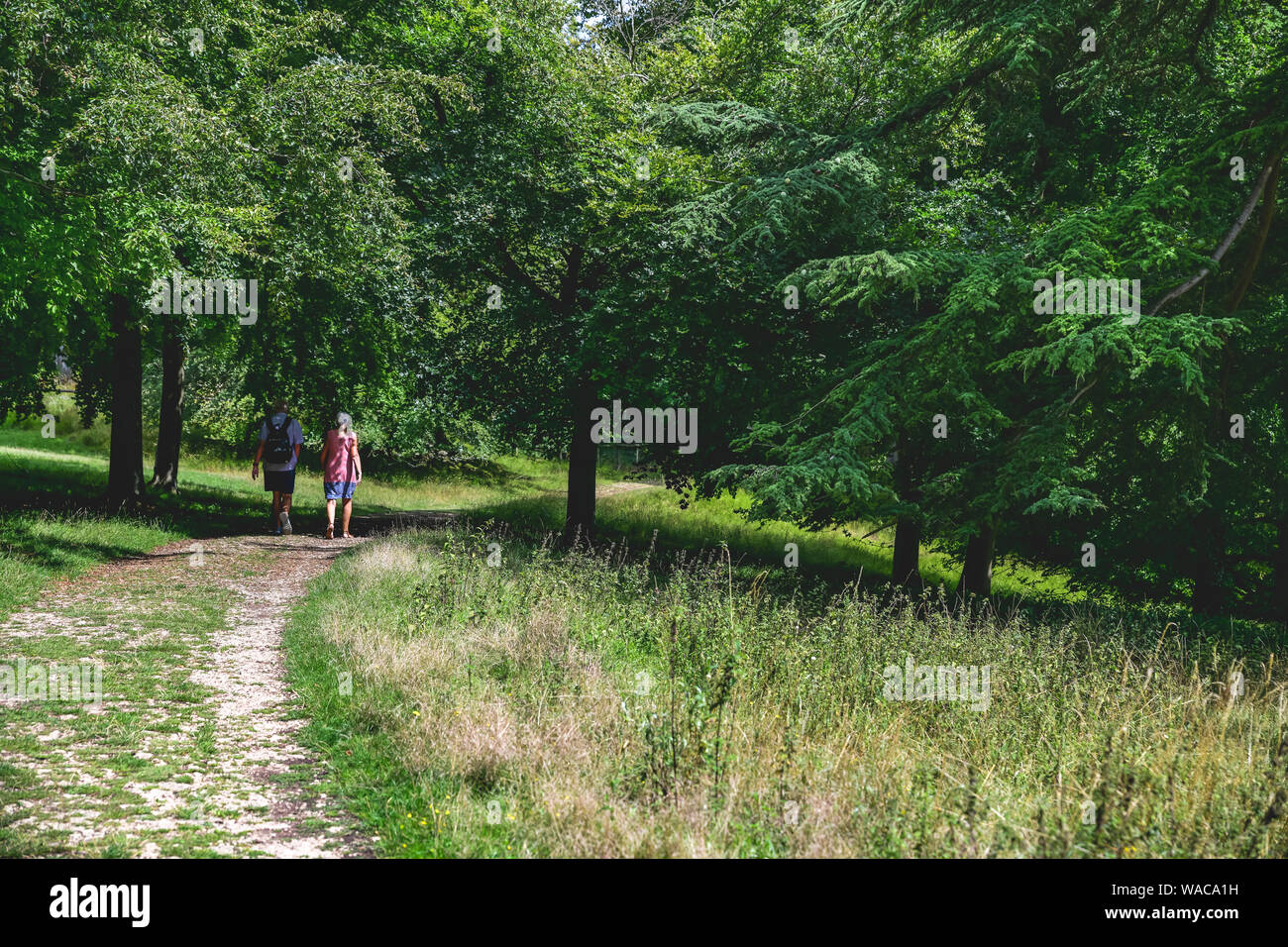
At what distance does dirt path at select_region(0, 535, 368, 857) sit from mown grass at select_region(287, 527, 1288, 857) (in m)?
0.29

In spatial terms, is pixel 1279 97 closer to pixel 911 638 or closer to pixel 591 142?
pixel 911 638

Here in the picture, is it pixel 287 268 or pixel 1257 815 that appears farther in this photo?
pixel 287 268

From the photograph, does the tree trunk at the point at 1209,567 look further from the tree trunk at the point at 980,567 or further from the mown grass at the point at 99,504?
the mown grass at the point at 99,504

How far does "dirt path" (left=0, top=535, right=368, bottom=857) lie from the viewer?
3.88m

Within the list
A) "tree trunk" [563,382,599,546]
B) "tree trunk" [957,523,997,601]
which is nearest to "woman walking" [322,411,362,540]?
"tree trunk" [563,382,599,546]

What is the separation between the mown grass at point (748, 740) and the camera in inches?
148

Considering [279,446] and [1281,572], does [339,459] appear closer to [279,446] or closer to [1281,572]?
[279,446]

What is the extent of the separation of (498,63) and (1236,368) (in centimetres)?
1369

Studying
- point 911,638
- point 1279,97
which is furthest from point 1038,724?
point 1279,97

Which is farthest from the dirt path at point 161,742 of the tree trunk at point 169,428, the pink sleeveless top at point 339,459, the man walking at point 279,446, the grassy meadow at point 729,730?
the tree trunk at point 169,428

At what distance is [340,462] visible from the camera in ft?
48.3

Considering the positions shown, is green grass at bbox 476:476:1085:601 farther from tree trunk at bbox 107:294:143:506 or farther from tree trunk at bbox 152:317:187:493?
tree trunk at bbox 107:294:143:506
